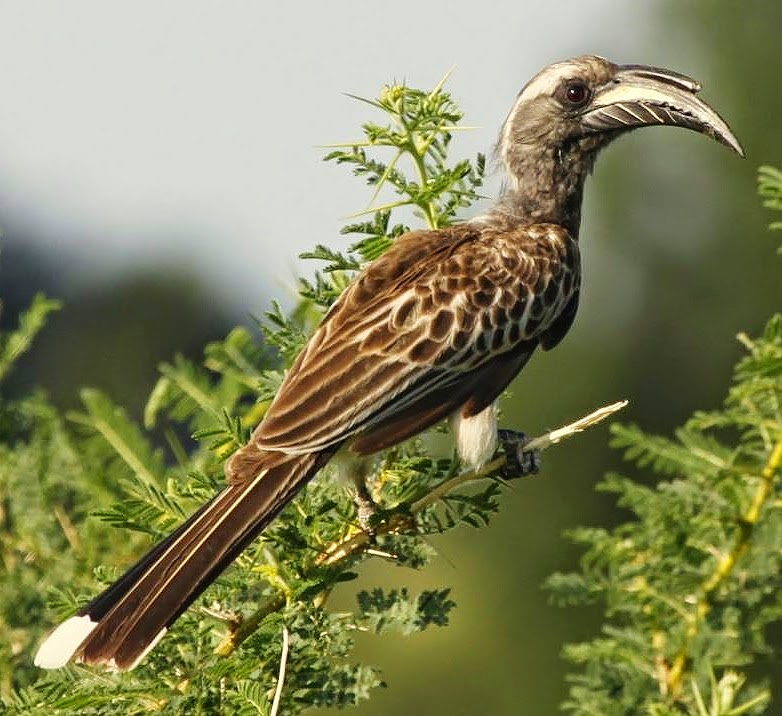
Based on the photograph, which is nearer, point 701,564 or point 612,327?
point 701,564

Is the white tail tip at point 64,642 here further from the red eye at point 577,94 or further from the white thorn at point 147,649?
the red eye at point 577,94

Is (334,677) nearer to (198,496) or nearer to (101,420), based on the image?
(198,496)

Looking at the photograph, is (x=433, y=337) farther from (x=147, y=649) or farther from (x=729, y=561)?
(x=147, y=649)

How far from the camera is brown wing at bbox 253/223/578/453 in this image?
368cm

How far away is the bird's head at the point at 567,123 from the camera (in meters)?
4.66

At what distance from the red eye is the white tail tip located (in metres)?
2.26

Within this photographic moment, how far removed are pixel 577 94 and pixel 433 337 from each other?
1.10 metres

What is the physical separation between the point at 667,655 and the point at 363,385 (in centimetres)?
93

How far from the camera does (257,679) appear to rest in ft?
9.48

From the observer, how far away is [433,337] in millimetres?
4008

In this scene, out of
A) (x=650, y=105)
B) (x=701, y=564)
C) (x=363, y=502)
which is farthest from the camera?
(x=650, y=105)

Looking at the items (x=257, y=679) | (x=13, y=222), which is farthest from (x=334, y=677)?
(x=13, y=222)

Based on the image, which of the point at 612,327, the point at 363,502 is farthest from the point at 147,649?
the point at 612,327

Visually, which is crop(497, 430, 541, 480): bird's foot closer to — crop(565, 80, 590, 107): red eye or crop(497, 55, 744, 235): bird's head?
crop(497, 55, 744, 235): bird's head
